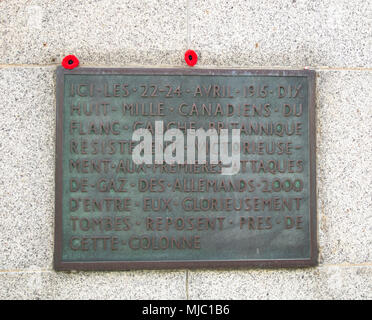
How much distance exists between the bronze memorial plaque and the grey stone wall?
144mm

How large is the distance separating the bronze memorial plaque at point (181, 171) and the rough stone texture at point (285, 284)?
0.14 meters

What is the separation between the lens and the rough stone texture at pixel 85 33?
303 cm

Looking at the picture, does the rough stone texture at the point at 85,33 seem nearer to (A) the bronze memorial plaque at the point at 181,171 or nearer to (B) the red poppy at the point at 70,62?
(B) the red poppy at the point at 70,62

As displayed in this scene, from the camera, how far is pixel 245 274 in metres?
3.02

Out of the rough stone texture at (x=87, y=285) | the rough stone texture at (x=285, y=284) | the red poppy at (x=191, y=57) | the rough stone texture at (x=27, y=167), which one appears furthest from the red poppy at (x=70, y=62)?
the rough stone texture at (x=285, y=284)

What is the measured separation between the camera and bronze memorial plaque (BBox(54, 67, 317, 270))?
115 inches

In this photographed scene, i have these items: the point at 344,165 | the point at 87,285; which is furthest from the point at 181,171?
the point at 344,165

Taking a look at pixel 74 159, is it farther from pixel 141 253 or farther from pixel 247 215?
pixel 247 215

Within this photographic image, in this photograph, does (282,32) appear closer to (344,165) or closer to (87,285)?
(344,165)

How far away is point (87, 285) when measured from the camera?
2.97 metres

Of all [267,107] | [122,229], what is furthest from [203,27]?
[122,229]

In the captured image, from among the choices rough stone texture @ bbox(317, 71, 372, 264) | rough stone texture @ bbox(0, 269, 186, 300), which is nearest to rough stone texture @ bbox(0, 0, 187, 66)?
rough stone texture @ bbox(317, 71, 372, 264)

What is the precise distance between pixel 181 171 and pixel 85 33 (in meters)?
1.43

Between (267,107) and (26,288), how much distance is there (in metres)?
2.49
